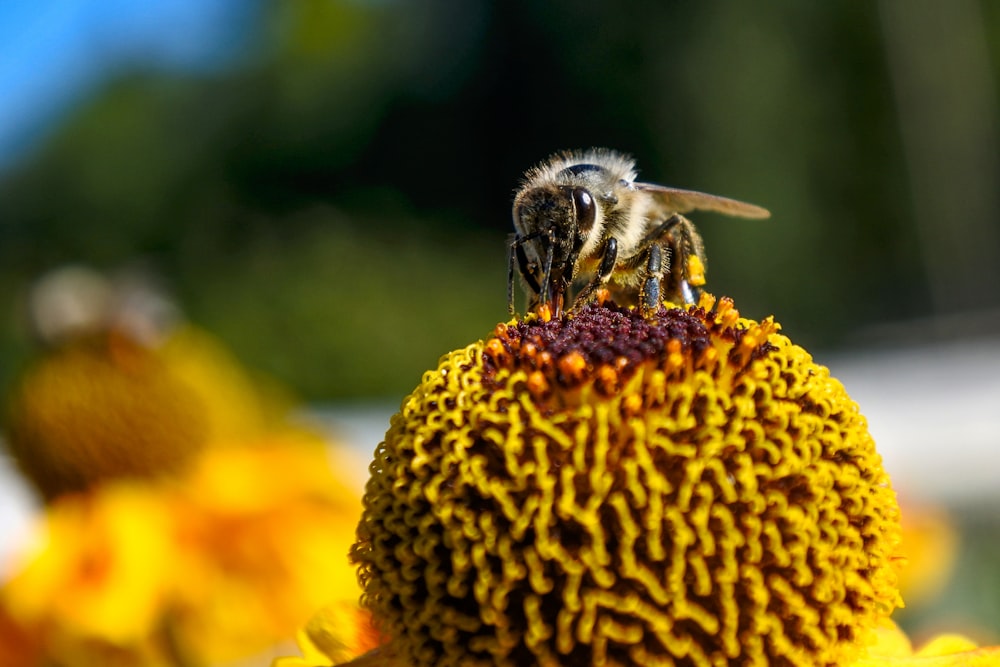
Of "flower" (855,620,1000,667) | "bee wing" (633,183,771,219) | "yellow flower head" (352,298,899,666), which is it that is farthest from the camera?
"bee wing" (633,183,771,219)

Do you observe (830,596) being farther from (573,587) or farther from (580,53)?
(580,53)

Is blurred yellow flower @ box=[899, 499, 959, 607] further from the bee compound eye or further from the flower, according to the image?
the bee compound eye

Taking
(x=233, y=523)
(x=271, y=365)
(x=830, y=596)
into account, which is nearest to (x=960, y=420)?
(x=271, y=365)

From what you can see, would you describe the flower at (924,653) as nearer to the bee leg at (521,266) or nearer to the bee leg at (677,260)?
the bee leg at (677,260)

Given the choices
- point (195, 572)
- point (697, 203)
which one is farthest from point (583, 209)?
point (195, 572)

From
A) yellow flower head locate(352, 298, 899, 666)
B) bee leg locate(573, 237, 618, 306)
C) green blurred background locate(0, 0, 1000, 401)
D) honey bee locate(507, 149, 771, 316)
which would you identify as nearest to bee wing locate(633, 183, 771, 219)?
honey bee locate(507, 149, 771, 316)

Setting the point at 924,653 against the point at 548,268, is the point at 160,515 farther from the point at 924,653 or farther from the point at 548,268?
the point at 924,653
